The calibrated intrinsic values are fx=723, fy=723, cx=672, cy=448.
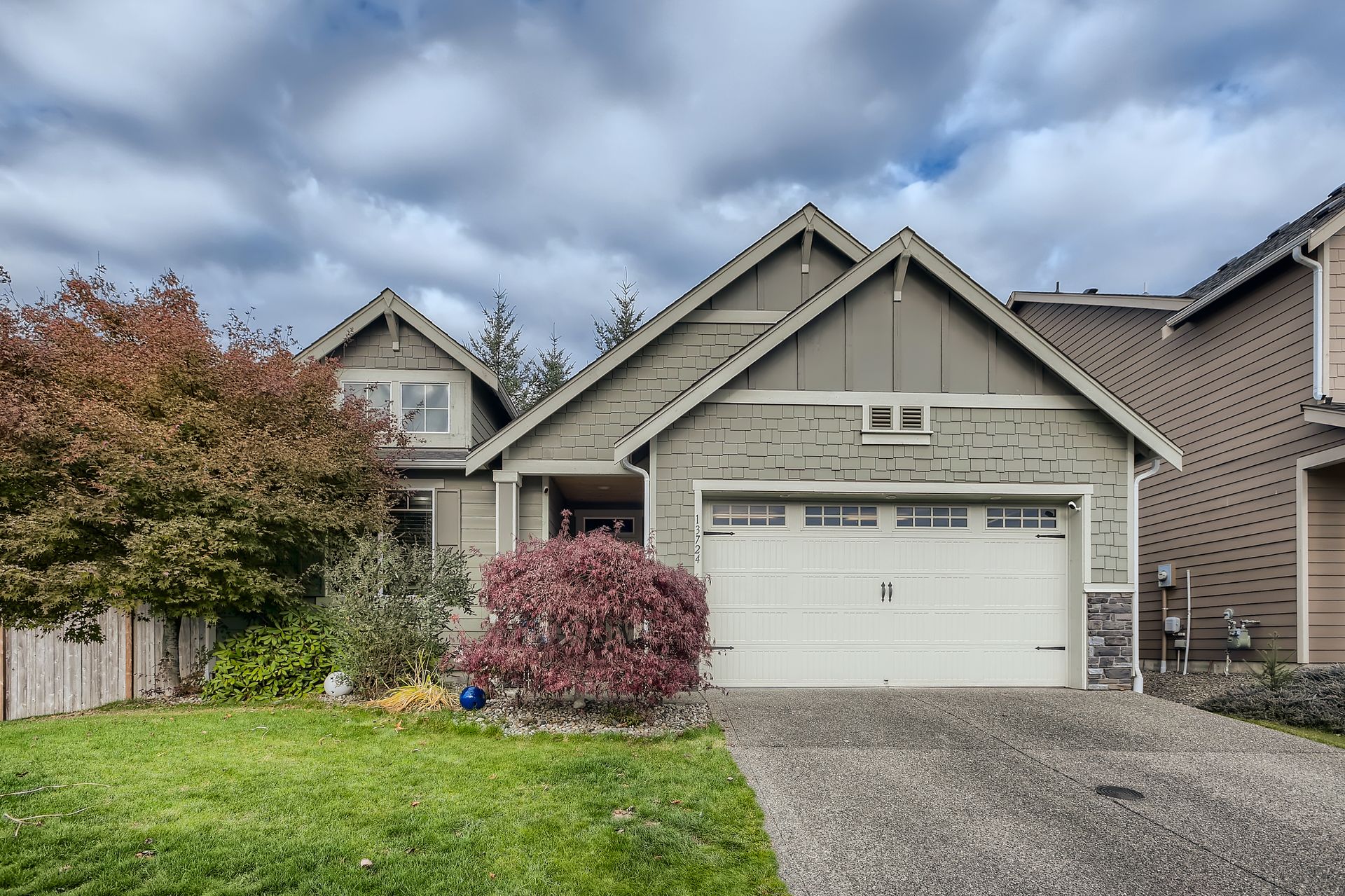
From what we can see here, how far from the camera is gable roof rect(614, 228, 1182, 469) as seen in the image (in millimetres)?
8406

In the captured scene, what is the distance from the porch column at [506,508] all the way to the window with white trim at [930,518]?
15.8 feet

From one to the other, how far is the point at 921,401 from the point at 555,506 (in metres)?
5.68

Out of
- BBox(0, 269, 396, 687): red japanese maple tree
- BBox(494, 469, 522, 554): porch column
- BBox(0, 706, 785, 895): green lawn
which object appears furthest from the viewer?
BBox(494, 469, 522, 554): porch column

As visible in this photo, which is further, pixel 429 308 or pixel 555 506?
pixel 429 308

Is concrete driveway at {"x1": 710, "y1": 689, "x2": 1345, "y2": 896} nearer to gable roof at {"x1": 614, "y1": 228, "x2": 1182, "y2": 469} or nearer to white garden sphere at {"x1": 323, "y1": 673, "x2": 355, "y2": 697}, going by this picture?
gable roof at {"x1": 614, "y1": 228, "x2": 1182, "y2": 469}

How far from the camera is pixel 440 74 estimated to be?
1098cm

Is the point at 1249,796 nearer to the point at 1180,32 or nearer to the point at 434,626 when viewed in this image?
the point at 434,626

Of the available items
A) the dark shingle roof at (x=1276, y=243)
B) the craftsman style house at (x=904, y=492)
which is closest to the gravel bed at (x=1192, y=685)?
the craftsman style house at (x=904, y=492)

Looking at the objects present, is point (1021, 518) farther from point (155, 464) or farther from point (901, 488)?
point (155, 464)

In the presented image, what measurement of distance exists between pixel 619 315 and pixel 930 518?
69.1ft

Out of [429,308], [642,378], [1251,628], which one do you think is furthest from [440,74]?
[429,308]

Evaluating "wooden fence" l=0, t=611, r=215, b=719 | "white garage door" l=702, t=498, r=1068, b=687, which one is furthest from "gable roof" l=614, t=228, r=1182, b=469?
"wooden fence" l=0, t=611, r=215, b=719

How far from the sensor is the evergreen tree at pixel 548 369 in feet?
93.8

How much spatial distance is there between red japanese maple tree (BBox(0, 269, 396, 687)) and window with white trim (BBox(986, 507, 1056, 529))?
7.61 meters
